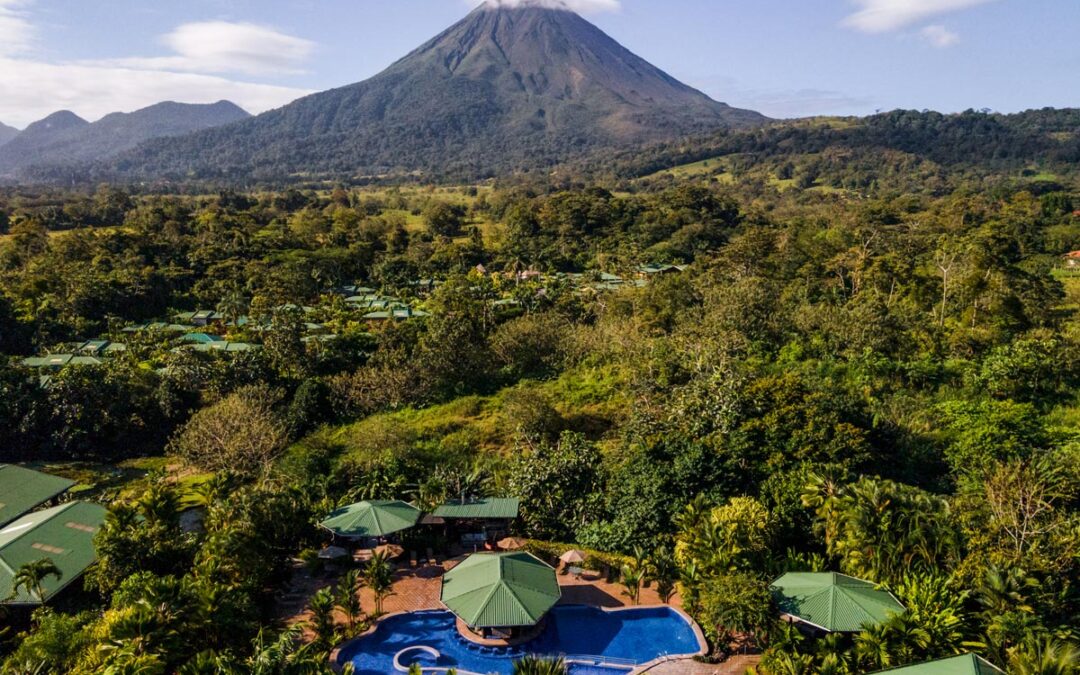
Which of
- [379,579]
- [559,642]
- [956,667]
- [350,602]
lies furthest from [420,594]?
[956,667]

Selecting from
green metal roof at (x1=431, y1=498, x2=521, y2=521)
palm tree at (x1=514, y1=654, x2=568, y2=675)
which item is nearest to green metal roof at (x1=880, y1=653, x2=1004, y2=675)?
palm tree at (x1=514, y1=654, x2=568, y2=675)

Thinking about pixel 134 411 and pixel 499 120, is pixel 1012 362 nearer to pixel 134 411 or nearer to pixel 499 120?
pixel 134 411

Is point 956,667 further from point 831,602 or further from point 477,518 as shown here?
point 477,518

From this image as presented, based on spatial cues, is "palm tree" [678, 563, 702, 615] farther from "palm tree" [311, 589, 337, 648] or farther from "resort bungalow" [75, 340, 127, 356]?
"resort bungalow" [75, 340, 127, 356]

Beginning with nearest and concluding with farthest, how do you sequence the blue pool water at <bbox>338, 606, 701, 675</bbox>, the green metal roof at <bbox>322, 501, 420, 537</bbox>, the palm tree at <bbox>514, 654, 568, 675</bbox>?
the palm tree at <bbox>514, 654, 568, 675</bbox>, the blue pool water at <bbox>338, 606, 701, 675</bbox>, the green metal roof at <bbox>322, 501, 420, 537</bbox>

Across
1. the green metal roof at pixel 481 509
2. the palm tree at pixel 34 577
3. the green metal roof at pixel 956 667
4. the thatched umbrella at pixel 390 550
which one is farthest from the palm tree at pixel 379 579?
the green metal roof at pixel 956 667

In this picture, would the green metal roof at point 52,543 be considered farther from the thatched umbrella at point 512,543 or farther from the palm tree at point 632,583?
the palm tree at point 632,583

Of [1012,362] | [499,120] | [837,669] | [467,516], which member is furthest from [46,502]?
[499,120]
